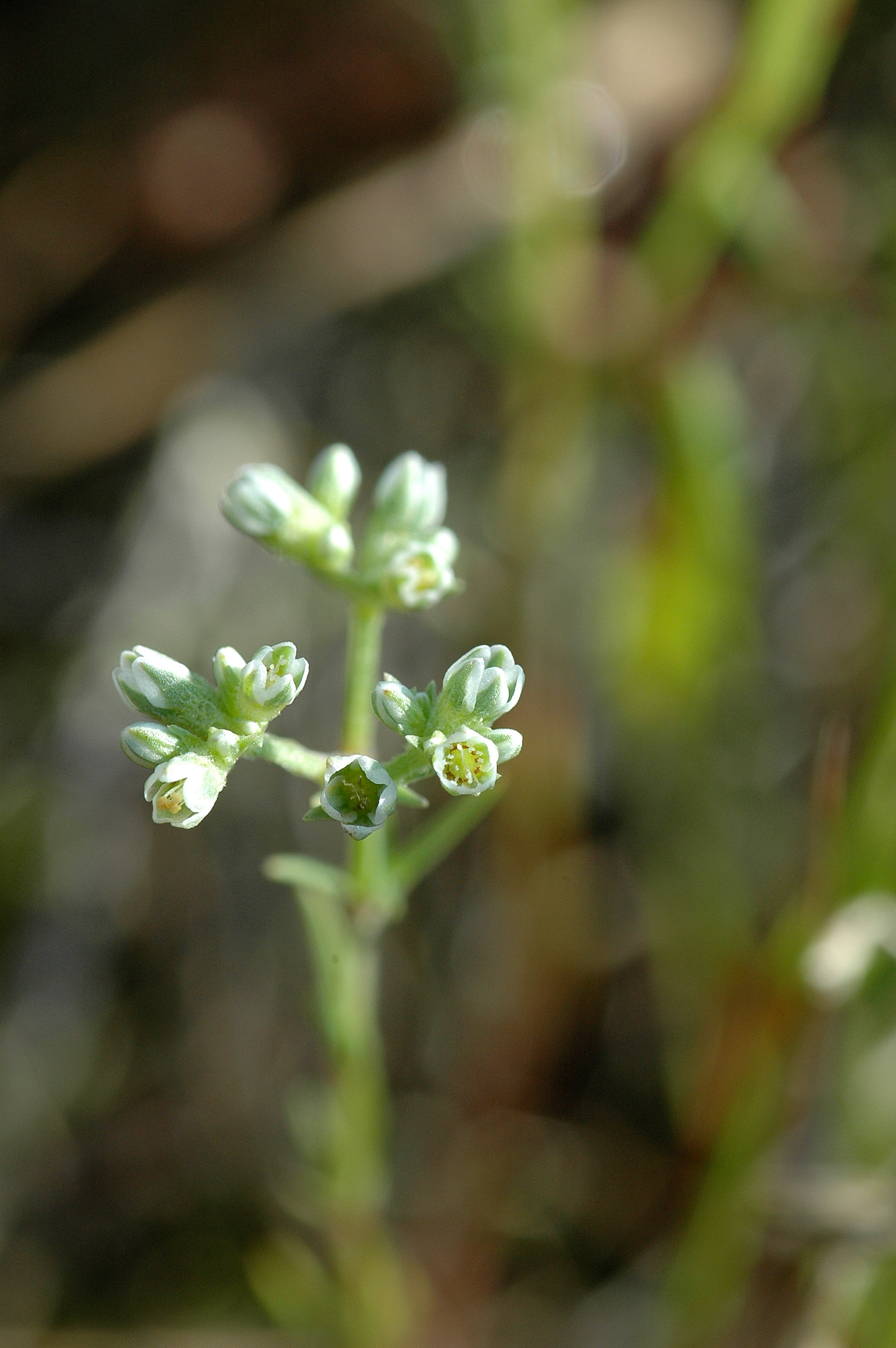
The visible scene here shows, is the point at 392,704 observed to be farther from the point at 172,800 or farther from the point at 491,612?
the point at 491,612

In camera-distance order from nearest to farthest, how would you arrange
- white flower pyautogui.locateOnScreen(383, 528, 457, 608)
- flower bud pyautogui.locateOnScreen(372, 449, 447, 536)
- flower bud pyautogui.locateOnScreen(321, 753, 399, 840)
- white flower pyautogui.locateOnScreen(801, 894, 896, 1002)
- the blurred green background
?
1. flower bud pyautogui.locateOnScreen(321, 753, 399, 840)
2. white flower pyautogui.locateOnScreen(383, 528, 457, 608)
3. flower bud pyautogui.locateOnScreen(372, 449, 447, 536)
4. white flower pyautogui.locateOnScreen(801, 894, 896, 1002)
5. the blurred green background

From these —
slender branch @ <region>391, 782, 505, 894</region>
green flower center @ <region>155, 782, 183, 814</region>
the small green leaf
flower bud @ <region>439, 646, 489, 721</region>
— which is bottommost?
the small green leaf

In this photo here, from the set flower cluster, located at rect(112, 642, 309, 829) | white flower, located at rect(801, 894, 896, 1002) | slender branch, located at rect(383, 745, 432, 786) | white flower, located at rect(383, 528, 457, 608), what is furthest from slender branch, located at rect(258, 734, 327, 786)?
white flower, located at rect(801, 894, 896, 1002)

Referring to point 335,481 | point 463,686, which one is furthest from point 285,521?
point 463,686

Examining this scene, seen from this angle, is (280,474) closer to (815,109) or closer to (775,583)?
(775,583)

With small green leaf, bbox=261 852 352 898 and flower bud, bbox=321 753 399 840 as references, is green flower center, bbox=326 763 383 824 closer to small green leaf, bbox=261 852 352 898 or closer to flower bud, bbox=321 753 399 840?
flower bud, bbox=321 753 399 840

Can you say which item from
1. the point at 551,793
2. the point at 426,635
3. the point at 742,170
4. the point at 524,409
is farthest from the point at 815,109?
the point at 551,793
